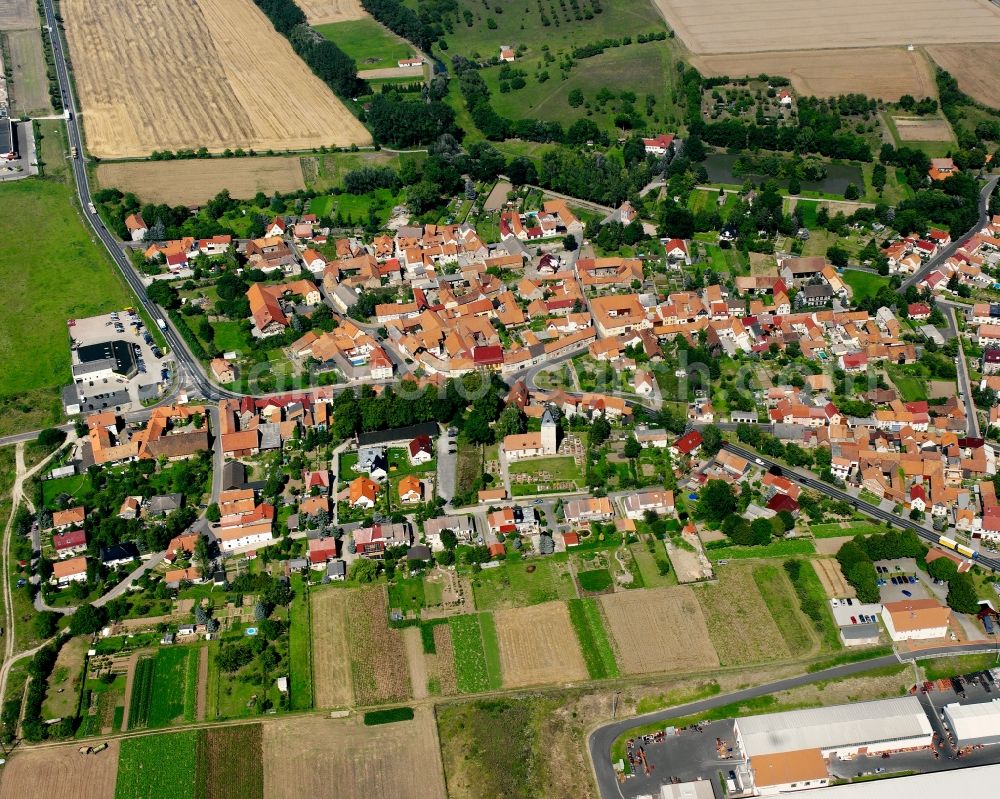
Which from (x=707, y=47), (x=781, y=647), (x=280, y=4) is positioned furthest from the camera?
(x=280, y=4)

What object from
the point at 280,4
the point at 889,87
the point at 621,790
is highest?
the point at 280,4

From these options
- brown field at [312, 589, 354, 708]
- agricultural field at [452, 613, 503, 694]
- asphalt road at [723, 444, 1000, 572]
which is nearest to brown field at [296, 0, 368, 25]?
asphalt road at [723, 444, 1000, 572]

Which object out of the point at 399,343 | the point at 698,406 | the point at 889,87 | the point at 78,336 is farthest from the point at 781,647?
Result: the point at 889,87

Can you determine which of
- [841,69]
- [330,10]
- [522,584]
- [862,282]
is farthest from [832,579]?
[330,10]

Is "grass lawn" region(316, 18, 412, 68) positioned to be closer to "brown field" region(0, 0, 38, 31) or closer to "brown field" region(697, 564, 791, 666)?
"brown field" region(0, 0, 38, 31)

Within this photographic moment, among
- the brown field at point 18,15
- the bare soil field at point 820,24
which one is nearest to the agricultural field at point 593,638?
the bare soil field at point 820,24

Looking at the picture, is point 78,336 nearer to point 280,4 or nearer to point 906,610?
point 906,610
